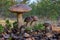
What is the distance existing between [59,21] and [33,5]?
0.64 metres

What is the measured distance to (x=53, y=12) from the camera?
3.38m

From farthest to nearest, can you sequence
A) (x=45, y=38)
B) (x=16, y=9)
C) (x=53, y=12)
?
(x=53, y=12), (x=16, y=9), (x=45, y=38)

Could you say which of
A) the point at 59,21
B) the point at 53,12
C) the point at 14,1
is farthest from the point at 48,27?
the point at 14,1

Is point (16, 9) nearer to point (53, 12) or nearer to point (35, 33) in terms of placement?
point (35, 33)

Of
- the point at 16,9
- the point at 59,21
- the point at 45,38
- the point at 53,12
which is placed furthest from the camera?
the point at 59,21

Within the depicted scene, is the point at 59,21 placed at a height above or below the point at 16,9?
below

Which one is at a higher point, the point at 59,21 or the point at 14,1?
the point at 14,1

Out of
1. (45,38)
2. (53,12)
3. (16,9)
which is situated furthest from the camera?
(53,12)

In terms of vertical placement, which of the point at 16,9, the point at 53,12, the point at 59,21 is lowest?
the point at 59,21

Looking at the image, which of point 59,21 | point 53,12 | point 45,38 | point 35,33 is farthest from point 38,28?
point 59,21

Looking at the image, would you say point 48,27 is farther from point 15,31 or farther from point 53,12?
point 53,12

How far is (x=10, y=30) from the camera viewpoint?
85.1 inches

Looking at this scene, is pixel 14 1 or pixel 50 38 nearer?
pixel 50 38

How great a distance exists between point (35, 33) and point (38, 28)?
0.07 meters
